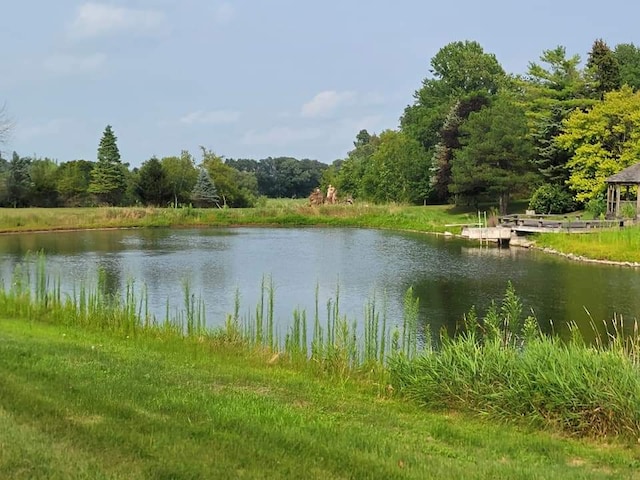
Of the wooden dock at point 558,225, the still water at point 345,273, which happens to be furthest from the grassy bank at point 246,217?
the wooden dock at point 558,225

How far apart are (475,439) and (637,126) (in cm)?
3195

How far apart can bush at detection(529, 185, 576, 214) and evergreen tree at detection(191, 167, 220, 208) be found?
27.6m

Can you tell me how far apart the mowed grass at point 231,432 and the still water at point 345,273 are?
3190 mm

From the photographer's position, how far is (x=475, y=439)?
17.0ft

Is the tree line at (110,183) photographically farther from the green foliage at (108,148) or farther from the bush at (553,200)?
the bush at (553,200)

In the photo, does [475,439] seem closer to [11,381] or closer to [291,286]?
[11,381]

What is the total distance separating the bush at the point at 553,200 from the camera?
3600 centimetres

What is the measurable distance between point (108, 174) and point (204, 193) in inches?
304

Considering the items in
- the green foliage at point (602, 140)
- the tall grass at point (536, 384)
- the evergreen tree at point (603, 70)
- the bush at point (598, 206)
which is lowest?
the tall grass at point (536, 384)

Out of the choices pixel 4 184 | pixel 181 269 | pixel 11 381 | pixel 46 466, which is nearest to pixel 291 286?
pixel 181 269

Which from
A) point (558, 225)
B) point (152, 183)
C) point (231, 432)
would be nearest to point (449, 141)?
point (558, 225)

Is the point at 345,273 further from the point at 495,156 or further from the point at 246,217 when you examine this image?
the point at 246,217

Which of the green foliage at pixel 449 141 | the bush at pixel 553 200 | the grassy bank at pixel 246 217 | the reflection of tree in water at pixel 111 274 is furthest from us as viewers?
the green foliage at pixel 449 141

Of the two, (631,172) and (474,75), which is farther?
(474,75)
